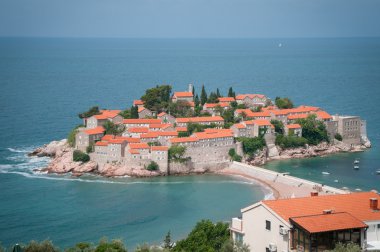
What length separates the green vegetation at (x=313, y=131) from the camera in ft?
224

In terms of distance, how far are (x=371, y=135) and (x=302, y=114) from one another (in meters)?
9.31

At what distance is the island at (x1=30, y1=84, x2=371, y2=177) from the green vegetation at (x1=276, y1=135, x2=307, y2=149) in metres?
0.09

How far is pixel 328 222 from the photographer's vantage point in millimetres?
20469

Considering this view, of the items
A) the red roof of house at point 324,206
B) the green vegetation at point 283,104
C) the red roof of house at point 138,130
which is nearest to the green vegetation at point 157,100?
the red roof of house at point 138,130

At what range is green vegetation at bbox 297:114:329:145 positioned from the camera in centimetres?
6838

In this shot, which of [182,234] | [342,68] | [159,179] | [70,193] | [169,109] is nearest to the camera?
[182,234]

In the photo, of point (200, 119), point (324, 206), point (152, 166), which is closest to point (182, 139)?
point (152, 166)

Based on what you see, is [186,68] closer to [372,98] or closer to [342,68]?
[342,68]

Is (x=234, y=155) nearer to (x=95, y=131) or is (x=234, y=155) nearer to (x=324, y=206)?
(x=95, y=131)

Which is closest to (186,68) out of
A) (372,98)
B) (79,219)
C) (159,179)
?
(372,98)

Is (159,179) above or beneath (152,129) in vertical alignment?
beneath

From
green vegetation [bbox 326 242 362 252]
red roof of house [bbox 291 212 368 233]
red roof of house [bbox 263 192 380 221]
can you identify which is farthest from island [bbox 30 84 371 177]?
green vegetation [bbox 326 242 362 252]

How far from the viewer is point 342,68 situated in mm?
170250

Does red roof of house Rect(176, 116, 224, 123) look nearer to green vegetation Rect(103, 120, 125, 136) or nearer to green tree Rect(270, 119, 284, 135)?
green tree Rect(270, 119, 284, 135)
